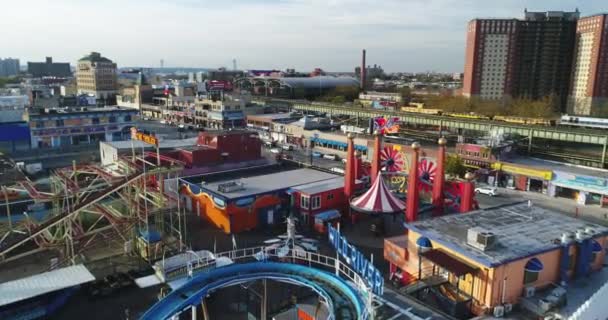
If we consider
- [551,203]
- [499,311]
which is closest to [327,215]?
[499,311]

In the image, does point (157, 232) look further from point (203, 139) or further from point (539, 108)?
point (539, 108)

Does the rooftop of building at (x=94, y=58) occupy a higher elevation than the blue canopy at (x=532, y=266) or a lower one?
higher

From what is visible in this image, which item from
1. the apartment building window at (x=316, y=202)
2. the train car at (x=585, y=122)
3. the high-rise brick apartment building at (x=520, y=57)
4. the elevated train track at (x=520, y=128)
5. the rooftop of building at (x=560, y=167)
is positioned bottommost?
the apartment building window at (x=316, y=202)

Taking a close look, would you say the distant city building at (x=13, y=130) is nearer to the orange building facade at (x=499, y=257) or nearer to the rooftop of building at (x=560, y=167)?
the orange building facade at (x=499, y=257)

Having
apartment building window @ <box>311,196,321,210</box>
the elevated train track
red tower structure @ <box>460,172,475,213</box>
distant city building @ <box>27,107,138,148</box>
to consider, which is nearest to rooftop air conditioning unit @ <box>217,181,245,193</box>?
apartment building window @ <box>311,196,321,210</box>

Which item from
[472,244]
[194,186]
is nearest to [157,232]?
[194,186]

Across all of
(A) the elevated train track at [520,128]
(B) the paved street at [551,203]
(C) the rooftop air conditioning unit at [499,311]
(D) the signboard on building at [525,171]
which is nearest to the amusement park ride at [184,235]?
(C) the rooftop air conditioning unit at [499,311]

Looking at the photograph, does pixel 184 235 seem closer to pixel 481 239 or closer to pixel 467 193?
pixel 467 193
